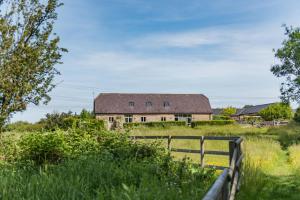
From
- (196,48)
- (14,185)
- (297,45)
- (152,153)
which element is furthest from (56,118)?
(297,45)

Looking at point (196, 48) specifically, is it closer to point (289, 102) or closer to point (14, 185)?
point (14, 185)

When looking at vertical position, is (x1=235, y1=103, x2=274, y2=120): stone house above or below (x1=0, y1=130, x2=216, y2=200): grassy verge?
above

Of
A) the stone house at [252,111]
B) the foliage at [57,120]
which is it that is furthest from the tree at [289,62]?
the stone house at [252,111]

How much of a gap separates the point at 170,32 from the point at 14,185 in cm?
977

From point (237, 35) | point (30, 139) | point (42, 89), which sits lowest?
point (30, 139)

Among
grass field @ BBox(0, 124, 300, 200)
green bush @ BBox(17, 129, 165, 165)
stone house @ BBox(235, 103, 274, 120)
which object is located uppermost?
stone house @ BBox(235, 103, 274, 120)

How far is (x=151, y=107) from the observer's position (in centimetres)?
5650

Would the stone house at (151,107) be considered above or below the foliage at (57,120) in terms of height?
above

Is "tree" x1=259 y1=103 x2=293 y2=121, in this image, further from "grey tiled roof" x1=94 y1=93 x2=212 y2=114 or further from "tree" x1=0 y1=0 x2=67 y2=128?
"tree" x1=0 y1=0 x2=67 y2=128

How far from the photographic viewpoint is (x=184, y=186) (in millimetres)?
5223

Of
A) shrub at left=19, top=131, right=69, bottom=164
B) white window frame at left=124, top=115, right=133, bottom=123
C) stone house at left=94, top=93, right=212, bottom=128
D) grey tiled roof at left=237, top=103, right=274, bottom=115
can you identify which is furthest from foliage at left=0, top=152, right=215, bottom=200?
grey tiled roof at left=237, top=103, right=274, bottom=115

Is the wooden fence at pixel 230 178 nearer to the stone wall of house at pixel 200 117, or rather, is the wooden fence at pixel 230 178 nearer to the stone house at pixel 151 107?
the stone house at pixel 151 107

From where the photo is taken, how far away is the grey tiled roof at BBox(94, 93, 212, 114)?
54531 mm

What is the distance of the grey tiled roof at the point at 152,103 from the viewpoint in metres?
54.5
